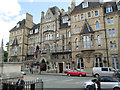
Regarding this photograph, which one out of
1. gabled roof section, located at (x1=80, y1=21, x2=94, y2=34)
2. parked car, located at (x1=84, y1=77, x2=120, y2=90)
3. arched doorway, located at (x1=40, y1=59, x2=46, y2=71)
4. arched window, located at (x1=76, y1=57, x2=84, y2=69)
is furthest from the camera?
arched doorway, located at (x1=40, y1=59, x2=46, y2=71)

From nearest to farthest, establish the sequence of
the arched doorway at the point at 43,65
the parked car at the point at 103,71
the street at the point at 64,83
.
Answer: the street at the point at 64,83 → the parked car at the point at 103,71 → the arched doorway at the point at 43,65

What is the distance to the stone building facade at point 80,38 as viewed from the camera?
103 ft

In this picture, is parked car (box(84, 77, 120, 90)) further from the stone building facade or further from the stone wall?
the stone building facade

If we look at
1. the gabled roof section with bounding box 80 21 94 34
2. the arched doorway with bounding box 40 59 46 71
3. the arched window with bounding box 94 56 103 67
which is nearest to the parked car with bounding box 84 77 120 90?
the arched window with bounding box 94 56 103 67

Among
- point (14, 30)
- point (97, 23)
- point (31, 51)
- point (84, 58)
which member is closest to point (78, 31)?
point (97, 23)

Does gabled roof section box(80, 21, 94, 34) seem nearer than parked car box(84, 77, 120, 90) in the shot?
No

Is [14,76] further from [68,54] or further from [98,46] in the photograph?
[68,54]

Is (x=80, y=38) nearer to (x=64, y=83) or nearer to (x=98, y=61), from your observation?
(x=98, y=61)

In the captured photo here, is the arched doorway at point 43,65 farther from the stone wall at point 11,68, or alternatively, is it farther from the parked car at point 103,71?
the stone wall at point 11,68

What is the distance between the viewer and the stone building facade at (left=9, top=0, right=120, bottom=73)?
3127 centimetres

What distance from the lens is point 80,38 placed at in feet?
113

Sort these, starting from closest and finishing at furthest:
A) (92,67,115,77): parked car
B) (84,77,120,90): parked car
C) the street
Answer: (84,77,120,90): parked car < the street < (92,67,115,77): parked car

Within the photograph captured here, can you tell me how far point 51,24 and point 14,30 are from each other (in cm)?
1884

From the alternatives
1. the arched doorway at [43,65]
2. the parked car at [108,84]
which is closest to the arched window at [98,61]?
the arched doorway at [43,65]
